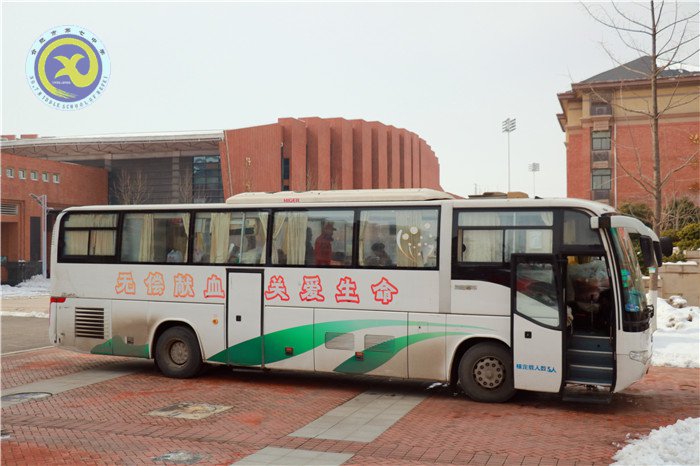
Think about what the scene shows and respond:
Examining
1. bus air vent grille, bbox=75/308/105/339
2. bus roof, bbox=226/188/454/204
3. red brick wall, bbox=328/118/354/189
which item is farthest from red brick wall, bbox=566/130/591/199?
bus air vent grille, bbox=75/308/105/339

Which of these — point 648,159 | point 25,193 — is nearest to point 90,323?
point 25,193

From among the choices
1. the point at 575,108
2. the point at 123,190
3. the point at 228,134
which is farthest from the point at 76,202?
the point at 575,108

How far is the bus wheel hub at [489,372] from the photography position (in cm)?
1117

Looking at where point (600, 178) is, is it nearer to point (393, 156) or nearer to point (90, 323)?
point (393, 156)

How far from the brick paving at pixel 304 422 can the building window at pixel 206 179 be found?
57.3 metres

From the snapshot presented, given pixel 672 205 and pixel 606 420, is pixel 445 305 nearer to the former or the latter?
pixel 606 420

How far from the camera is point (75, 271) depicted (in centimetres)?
1438

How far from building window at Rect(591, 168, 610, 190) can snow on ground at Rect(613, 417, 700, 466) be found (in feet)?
168

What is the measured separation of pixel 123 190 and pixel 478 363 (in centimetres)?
6143

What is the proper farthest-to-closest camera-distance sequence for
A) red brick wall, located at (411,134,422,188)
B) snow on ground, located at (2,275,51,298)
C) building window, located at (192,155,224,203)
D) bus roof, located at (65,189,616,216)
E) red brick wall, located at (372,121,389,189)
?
1. red brick wall, located at (411,134,422,188)
2. red brick wall, located at (372,121,389,189)
3. building window, located at (192,155,224,203)
4. snow on ground, located at (2,275,51,298)
5. bus roof, located at (65,189,616,216)

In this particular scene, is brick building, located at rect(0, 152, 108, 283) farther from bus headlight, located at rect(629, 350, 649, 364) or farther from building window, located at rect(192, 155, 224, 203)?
bus headlight, located at rect(629, 350, 649, 364)

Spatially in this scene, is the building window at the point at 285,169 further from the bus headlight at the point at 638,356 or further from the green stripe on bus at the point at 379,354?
the bus headlight at the point at 638,356

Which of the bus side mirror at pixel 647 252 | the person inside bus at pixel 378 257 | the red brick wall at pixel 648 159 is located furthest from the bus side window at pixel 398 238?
the red brick wall at pixel 648 159

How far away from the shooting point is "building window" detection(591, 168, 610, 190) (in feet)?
186
